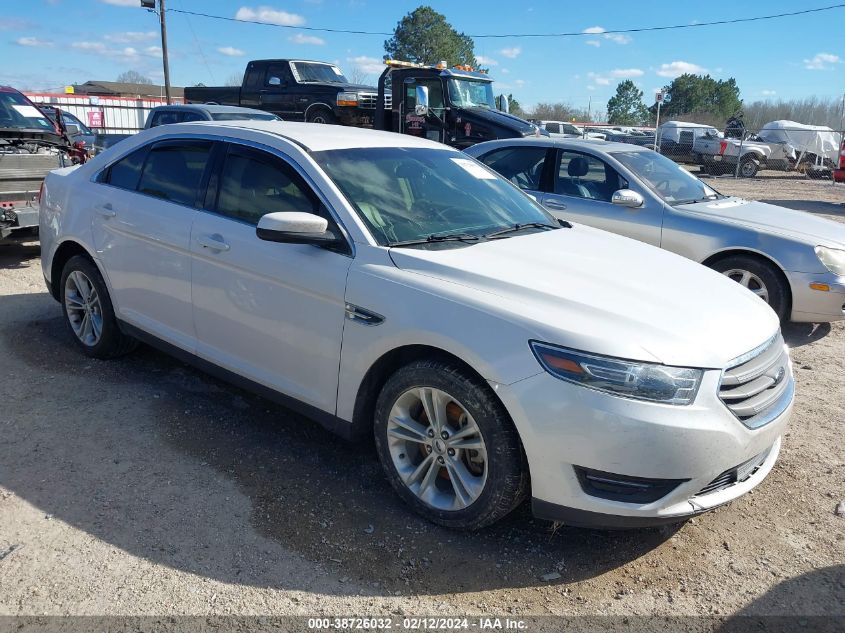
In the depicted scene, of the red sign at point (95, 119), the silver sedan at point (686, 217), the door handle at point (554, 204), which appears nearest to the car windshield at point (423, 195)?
the silver sedan at point (686, 217)

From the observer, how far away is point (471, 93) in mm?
15344

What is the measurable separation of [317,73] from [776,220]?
14.4 m

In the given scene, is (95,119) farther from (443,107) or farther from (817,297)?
(817,297)

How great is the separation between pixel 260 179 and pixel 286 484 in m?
1.63

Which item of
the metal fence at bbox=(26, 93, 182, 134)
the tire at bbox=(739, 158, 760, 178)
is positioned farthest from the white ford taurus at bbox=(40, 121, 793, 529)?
the metal fence at bbox=(26, 93, 182, 134)

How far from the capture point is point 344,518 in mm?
3273

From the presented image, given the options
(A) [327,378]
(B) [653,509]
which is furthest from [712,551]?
(A) [327,378]

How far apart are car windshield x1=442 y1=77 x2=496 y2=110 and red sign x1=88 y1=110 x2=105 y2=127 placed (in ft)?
62.0

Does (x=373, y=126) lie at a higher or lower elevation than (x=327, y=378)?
higher

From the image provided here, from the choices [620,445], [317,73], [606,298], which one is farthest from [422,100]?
[620,445]

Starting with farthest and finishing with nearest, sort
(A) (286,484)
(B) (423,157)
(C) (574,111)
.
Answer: (C) (574,111)
(B) (423,157)
(A) (286,484)

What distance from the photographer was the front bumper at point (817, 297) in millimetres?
5727

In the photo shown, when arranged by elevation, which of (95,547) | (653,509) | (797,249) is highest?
(797,249)

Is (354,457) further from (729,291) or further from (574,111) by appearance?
(574,111)
